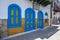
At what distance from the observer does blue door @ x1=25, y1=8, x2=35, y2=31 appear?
17016mm

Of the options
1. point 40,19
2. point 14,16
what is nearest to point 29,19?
point 14,16

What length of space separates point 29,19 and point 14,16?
11.5 feet

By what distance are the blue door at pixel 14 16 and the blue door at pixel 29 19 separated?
1759 mm

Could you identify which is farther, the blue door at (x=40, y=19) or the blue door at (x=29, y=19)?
the blue door at (x=40, y=19)

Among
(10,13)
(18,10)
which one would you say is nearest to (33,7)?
(18,10)

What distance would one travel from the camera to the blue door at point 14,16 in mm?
13909

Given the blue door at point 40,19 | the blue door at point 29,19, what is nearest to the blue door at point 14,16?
the blue door at point 29,19

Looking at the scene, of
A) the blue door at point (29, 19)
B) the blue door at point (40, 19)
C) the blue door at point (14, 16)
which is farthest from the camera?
the blue door at point (40, 19)

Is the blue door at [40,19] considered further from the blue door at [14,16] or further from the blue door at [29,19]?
the blue door at [14,16]

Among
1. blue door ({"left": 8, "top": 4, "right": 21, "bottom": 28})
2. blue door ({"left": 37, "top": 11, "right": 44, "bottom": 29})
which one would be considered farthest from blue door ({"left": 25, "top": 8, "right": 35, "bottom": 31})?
blue door ({"left": 37, "top": 11, "right": 44, "bottom": 29})

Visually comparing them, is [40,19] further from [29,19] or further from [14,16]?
[14,16]

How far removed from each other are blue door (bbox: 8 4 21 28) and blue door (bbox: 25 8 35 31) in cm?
176

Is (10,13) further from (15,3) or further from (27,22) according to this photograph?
(27,22)

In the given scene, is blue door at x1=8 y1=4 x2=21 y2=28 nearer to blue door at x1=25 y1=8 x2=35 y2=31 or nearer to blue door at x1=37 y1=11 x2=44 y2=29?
blue door at x1=25 y1=8 x2=35 y2=31
